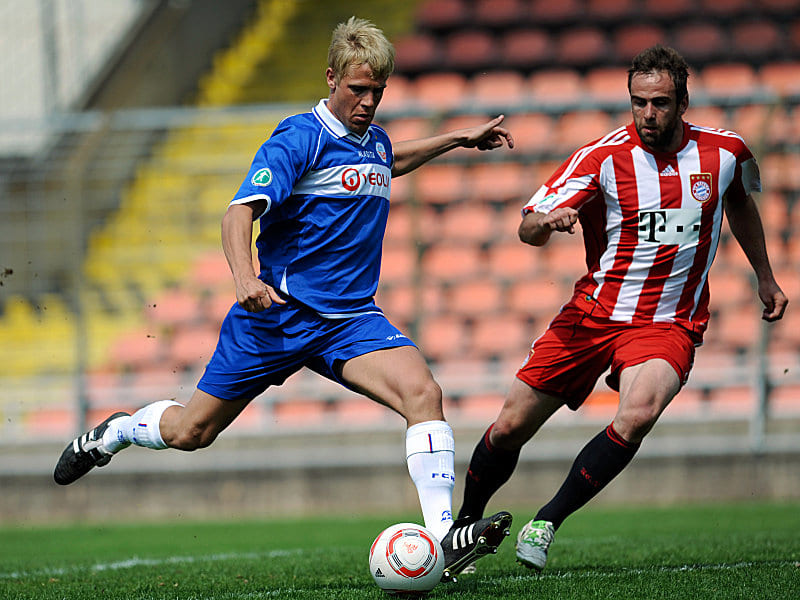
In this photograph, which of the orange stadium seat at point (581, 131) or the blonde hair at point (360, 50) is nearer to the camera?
the blonde hair at point (360, 50)

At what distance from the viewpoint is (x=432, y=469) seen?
4.45 meters

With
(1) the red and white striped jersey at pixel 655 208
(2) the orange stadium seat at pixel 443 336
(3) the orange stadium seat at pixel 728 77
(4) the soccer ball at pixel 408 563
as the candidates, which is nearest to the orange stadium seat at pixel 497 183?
(2) the orange stadium seat at pixel 443 336

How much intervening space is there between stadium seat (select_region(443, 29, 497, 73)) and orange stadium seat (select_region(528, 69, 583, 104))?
60 cm

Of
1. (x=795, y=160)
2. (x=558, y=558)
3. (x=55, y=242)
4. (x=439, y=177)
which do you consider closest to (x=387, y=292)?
(x=439, y=177)

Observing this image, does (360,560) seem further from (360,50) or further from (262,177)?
(360,50)

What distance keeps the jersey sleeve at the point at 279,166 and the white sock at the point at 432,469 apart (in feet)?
3.58

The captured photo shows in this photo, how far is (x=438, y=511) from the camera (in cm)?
443

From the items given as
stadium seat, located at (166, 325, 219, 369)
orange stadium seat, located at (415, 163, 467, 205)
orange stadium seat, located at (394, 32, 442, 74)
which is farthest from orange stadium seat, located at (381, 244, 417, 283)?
orange stadium seat, located at (394, 32, 442, 74)

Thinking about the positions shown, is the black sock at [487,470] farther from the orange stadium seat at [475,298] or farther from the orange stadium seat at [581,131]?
the orange stadium seat at [581,131]

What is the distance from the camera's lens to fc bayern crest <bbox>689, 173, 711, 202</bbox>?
4883mm

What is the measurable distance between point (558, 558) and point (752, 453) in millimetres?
3937

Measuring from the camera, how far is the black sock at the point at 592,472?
15.3 ft

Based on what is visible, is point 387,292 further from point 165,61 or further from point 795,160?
point 165,61

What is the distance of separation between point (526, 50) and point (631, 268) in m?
8.73
